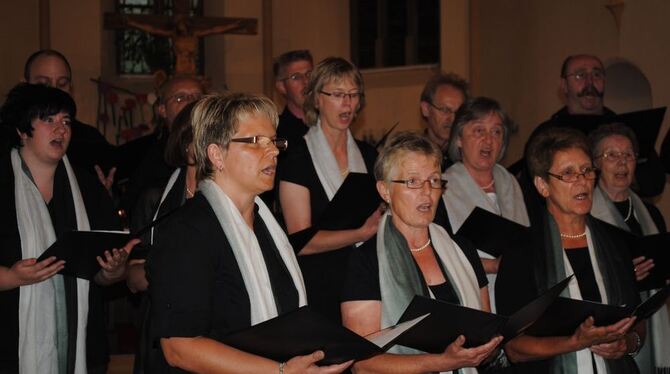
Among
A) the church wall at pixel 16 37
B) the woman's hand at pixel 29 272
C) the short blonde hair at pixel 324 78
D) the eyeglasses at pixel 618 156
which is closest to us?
the woman's hand at pixel 29 272

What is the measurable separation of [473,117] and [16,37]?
966cm

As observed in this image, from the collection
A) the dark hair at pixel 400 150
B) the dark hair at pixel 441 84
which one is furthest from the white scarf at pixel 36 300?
the dark hair at pixel 441 84

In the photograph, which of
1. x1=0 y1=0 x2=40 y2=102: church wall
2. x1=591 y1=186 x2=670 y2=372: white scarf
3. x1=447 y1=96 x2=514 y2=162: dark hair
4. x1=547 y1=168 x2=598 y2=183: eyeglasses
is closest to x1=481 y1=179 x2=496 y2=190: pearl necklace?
x1=447 y1=96 x2=514 y2=162: dark hair

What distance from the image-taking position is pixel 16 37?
1310 cm

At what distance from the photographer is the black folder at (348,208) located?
13.4ft

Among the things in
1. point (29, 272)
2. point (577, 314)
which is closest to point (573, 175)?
point (577, 314)

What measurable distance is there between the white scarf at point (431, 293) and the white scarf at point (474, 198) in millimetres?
957

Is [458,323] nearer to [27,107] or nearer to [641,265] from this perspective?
[641,265]

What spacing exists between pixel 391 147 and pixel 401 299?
1.83 feet

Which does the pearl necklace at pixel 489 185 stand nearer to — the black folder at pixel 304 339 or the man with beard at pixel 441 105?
the man with beard at pixel 441 105

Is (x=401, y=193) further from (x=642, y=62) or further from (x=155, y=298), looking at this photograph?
(x=642, y=62)

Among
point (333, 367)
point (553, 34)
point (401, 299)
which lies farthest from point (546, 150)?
point (553, 34)

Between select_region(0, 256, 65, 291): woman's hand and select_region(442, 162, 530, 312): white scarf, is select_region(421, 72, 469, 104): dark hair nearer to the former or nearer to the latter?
select_region(442, 162, 530, 312): white scarf

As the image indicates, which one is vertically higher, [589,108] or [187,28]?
[187,28]
